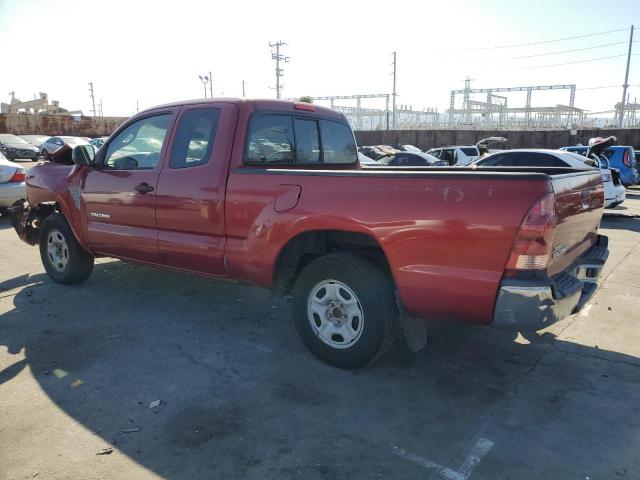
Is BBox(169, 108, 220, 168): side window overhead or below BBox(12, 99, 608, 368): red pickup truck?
overhead

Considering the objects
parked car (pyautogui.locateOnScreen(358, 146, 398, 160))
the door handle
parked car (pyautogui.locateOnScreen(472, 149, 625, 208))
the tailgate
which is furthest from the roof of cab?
parked car (pyautogui.locateOnScreen(358, 146, 398, 160))

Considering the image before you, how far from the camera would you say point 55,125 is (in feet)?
132

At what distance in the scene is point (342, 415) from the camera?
294cm

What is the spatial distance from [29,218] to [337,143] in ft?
13.1

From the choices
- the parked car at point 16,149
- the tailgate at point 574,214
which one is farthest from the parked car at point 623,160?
the parked car at point 16,149

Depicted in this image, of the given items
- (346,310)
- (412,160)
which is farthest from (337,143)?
(412,160)

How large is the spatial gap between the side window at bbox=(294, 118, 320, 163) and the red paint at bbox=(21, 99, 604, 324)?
124mm

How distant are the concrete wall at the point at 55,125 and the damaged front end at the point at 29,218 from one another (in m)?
A: 38.2

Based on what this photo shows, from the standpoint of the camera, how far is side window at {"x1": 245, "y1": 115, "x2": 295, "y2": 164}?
3.93 m

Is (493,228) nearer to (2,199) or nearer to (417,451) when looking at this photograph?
(417,451)

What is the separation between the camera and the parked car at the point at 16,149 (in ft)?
87.6

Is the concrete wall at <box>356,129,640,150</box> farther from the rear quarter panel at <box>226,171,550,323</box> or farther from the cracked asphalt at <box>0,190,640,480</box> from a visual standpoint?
the rear quarter panel at <box>226,171,550,323</box>

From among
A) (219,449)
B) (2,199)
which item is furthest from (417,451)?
(2,199)

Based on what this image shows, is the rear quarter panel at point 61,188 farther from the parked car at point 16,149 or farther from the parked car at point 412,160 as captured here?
the parked car at point 16,149
